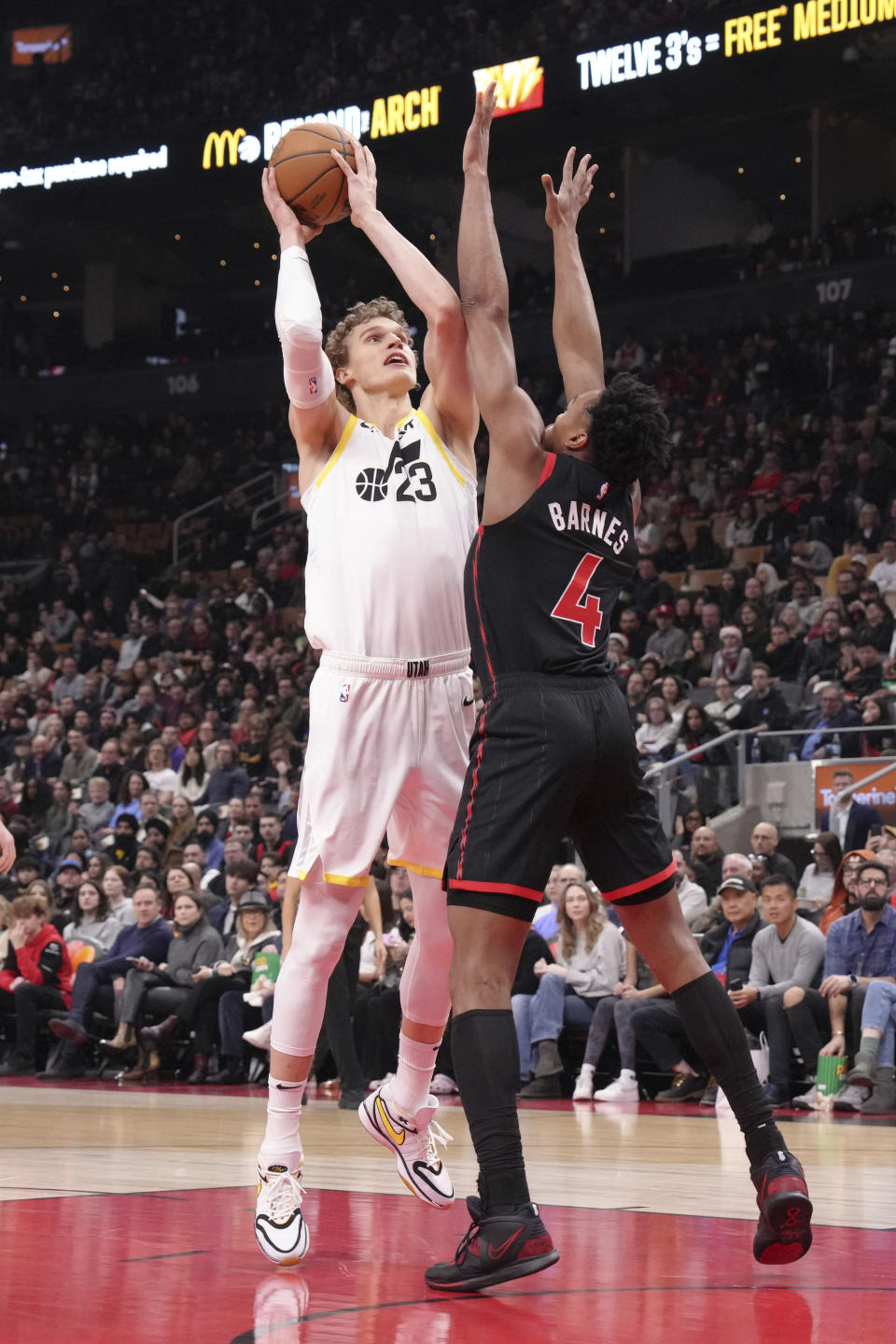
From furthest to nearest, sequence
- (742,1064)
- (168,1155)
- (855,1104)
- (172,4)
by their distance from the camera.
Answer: (172,4) → (855,1104) → (168,1155) → (742,1064)

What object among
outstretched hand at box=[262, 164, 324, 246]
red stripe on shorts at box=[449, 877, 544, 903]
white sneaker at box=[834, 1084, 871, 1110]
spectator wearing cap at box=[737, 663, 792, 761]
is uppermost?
outstretched hand at box=[262, 164, 324, 246]

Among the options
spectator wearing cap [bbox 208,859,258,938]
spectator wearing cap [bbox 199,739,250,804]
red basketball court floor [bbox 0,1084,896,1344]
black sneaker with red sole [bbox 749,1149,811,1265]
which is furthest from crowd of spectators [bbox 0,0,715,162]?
black sneaker with red sole [bbox 749,1149,811,1265]

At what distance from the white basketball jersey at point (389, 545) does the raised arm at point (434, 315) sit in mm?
80

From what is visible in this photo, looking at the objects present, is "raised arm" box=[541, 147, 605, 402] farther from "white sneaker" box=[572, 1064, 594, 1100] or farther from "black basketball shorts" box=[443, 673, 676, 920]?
"white sneaker" box=[572, 1064, 594, 1100]

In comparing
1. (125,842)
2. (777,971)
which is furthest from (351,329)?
(125,842)

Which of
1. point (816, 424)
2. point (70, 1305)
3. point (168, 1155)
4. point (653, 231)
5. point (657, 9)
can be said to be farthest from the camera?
point (653, 231)

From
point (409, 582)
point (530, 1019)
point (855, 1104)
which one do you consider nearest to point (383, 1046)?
point (530, 1019)

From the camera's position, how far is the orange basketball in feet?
15.0

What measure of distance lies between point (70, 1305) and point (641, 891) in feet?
5.07

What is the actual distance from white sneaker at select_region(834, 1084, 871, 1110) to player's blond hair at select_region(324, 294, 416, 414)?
530 centimetres

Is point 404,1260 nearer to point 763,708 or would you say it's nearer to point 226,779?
point 763,708

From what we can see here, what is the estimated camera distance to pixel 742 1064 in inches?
151

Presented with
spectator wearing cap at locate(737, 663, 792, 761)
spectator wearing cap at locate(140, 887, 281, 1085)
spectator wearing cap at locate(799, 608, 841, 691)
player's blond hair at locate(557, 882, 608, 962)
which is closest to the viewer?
player's blond hair at locate(557, 882, 608, 962)

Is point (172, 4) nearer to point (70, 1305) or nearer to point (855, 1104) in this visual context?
point (855, 1104)
